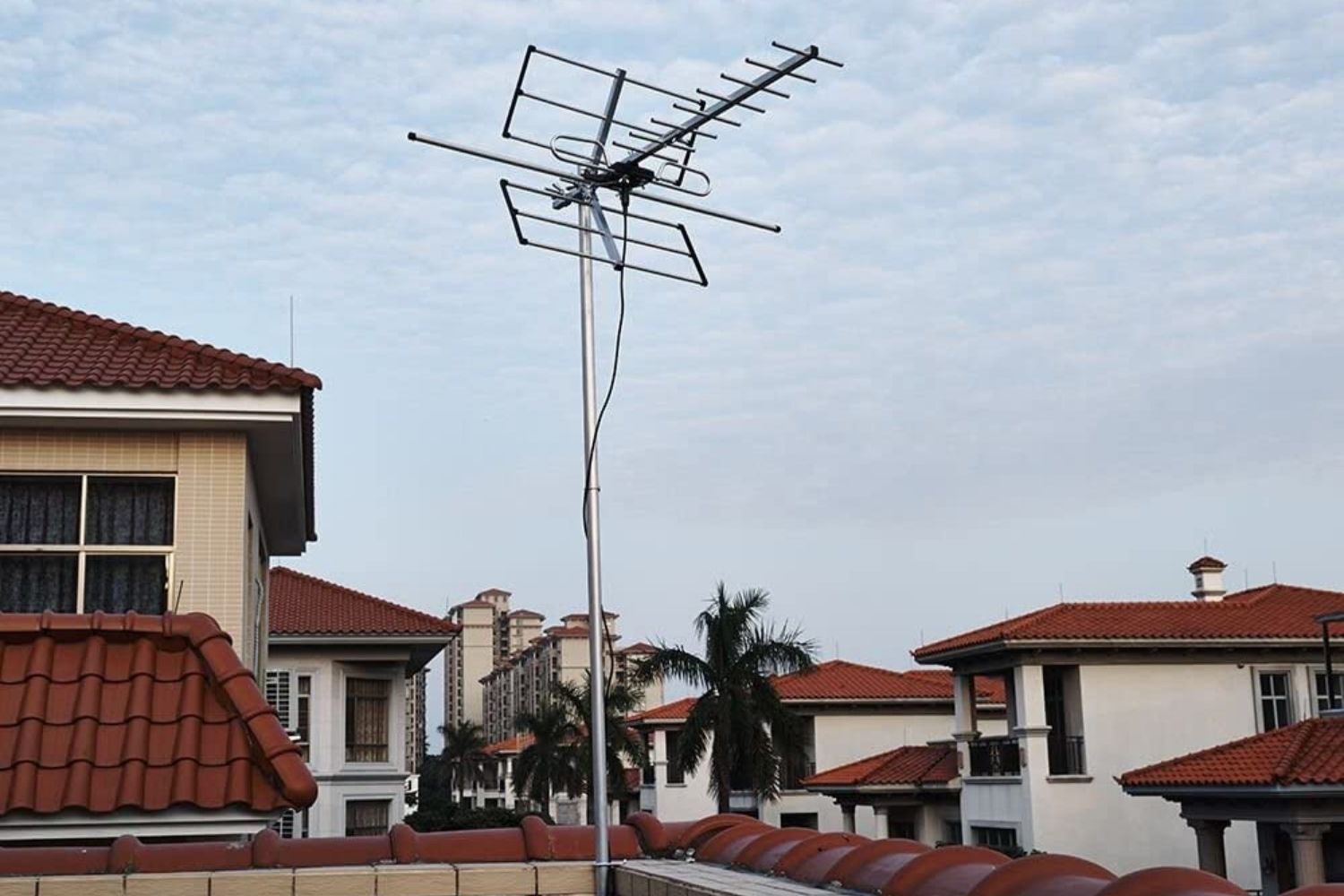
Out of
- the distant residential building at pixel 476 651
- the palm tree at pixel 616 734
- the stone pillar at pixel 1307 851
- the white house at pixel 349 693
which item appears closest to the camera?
the stone pillar at pixel 1307 851

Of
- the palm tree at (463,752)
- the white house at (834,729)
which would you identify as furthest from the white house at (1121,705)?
the palm tree at (463,752)

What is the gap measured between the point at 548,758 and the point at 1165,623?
39.8m

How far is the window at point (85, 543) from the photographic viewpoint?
11.4 metres

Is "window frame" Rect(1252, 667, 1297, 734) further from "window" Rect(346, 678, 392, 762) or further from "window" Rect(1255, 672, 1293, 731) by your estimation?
"window" Rect(346, 678, 392, 762)

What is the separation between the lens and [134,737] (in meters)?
8.79

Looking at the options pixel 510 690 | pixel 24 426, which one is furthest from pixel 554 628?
pixel 24 426

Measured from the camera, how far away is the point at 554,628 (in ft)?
445

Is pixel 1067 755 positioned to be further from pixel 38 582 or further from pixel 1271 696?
pixel 38 582

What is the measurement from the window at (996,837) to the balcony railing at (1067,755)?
1878 millimetres

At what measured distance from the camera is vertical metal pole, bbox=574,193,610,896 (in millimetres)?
7547

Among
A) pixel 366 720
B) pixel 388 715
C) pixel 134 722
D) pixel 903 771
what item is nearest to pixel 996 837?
pixel 903 771

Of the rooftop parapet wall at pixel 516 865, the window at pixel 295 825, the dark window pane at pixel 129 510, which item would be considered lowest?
the window at pixel 295 825

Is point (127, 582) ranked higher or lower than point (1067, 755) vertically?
higher

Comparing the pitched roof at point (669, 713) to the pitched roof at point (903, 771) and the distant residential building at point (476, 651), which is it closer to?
the pitched roof at point (903, 771)
